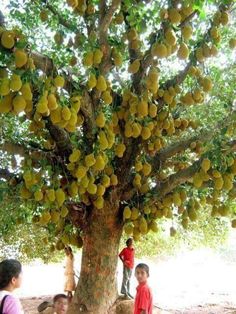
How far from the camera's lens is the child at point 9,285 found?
211cm

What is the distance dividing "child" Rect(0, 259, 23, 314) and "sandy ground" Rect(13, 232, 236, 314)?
4106mm

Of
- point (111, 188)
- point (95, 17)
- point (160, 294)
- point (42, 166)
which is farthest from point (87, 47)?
point (160, 294)

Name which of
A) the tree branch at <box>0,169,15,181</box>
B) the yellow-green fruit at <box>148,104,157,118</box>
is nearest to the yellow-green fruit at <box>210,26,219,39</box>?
the yellow-green fruit at <box>148,104,157,118</box>

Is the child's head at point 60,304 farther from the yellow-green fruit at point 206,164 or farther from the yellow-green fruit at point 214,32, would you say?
the yellow-green fruit at point 214,32

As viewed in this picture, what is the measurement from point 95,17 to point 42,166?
50.7 inches

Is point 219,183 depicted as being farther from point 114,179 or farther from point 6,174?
point 6,174

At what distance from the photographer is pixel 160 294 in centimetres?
1033

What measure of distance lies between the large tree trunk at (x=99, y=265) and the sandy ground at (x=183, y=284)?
2.12m

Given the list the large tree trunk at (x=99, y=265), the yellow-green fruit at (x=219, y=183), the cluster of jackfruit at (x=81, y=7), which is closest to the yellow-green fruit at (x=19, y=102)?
the cluster of jackfruit at (x=81, y=7)

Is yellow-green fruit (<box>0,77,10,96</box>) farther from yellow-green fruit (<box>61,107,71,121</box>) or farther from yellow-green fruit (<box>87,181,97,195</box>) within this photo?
yellow-green fruit (<box>87,181,97,195</box>)

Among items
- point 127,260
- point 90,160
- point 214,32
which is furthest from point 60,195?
point 127,260

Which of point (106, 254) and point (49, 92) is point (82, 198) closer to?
point (106, 254)

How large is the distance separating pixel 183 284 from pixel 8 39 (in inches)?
411

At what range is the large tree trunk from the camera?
410cm
